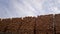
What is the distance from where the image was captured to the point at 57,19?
591cm

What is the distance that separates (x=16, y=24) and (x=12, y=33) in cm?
44

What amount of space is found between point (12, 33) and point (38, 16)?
1.38 m

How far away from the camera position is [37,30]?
6.00m

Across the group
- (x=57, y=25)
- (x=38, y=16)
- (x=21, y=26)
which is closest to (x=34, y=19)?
(x=38, y=16)

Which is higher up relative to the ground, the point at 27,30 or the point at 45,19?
the point at 45,19

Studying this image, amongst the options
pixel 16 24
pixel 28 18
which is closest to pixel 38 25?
pixel 28 18

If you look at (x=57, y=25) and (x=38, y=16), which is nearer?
(x=57, y=25)

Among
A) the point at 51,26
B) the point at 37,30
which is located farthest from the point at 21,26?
the point at 51,26

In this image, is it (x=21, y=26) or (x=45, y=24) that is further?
(x=21, y=26)

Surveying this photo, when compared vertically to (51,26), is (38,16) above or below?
above

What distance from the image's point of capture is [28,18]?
637cm

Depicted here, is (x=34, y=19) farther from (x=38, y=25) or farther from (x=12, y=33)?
(x=12, y=33)

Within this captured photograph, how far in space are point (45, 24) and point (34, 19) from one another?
0.58 metres

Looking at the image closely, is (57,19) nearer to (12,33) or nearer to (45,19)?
(45,19)
